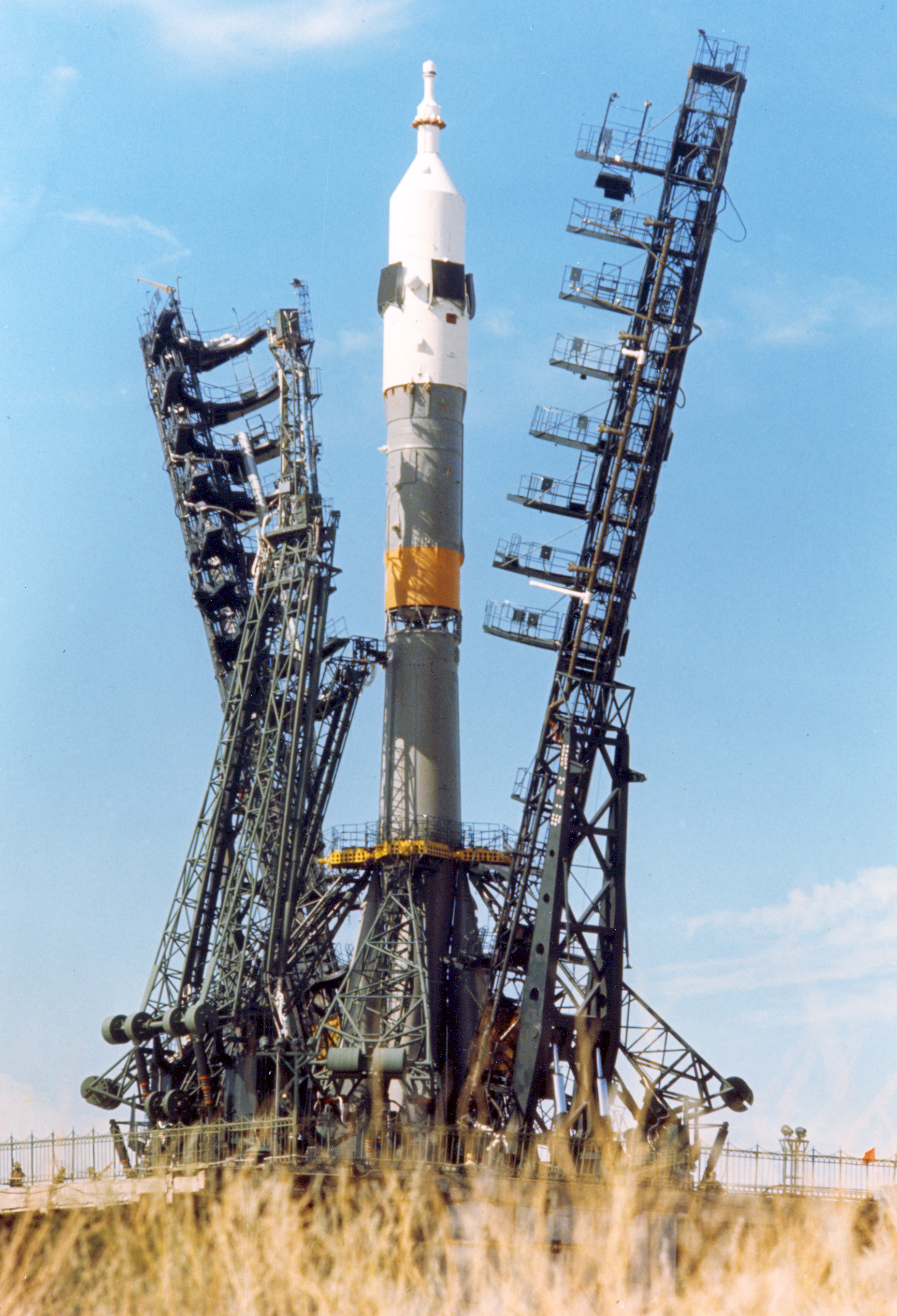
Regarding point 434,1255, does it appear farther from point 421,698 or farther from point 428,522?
point 428,522

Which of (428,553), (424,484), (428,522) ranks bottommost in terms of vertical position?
(428,553)

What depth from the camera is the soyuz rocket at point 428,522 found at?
84.6 metres

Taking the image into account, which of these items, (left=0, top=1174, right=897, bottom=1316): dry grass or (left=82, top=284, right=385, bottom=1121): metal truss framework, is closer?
(left=0, top=1174, right=897, bottom=1316): dry grass

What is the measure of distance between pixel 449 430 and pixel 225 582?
35.6 ft

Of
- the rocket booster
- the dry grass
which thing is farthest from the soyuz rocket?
the dry grass

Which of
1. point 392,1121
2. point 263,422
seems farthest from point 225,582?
point 392,1121

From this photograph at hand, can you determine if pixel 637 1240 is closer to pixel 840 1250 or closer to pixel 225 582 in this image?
pixel 840 1250

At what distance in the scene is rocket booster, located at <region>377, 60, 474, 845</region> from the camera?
8581 centimetres

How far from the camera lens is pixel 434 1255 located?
63375mm

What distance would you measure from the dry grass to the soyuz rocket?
55.7 feet

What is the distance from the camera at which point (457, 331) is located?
8869 centimetres

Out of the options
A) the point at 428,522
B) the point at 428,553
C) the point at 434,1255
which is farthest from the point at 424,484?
the point at 434,1255

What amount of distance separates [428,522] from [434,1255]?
32.2 metres

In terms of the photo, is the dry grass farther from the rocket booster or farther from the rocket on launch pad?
the rocket booster
